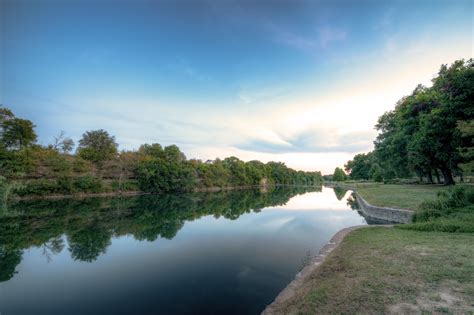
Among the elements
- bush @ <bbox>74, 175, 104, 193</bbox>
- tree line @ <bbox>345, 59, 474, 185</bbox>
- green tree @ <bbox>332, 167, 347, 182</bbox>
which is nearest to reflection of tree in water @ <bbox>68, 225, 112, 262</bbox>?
tree line @ <bbox>345, 59, 474, 185</bbox>

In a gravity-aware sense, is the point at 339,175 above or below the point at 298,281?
above

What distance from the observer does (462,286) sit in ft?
11.6

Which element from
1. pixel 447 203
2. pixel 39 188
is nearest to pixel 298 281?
pixel 447 203

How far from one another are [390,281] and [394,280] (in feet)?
0.30

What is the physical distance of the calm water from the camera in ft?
15.8

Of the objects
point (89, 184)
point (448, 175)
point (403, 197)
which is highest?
point (448, 175)

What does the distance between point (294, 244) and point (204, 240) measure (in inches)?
161

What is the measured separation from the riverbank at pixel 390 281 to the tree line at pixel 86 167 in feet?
64.1

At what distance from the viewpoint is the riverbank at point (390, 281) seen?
3215mm

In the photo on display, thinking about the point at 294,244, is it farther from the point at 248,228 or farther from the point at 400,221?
the point at 400,221

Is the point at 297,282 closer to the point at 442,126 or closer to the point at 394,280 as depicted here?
the point at 394,280

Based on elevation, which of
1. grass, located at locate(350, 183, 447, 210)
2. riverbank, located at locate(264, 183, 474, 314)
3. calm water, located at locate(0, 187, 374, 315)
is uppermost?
grass, located at locate(350, 183, 447, 210)

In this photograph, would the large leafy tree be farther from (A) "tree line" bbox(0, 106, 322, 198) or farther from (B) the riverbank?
(B) the riverbank

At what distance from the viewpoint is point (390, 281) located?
154 inches
